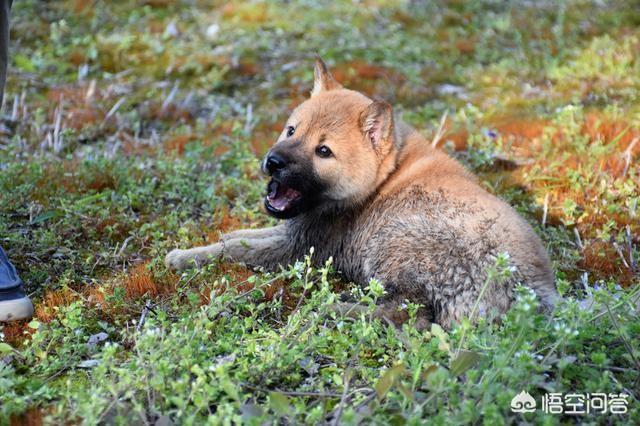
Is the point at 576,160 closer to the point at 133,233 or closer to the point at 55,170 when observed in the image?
the point at 133,233

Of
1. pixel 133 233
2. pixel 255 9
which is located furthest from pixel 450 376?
pixel 255 9

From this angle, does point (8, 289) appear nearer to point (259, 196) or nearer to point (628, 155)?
point (259, 196)

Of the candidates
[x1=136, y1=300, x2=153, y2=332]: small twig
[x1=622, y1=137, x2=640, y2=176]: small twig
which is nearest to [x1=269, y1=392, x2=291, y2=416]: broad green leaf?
[x1=136, y1=300, x2=153, y2=332]: small twig

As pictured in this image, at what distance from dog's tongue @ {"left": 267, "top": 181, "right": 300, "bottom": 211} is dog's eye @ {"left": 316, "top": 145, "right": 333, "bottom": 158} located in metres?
0.32

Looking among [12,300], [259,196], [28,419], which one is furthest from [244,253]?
[28,419]

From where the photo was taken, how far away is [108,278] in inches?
175

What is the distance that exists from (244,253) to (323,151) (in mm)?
951

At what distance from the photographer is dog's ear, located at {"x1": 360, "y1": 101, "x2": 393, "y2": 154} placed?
4441 mm

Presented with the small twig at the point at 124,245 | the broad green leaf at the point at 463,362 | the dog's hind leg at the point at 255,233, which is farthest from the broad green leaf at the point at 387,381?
the small twig at the point at 124,245

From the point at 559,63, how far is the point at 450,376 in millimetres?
8069

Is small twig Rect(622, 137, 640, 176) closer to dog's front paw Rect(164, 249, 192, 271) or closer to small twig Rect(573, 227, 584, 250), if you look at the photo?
small twig Rect(573, 227, 584, 250)

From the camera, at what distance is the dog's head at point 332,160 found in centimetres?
443

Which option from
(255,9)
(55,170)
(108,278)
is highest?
(255,9)

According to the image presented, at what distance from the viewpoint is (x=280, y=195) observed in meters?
4.61
